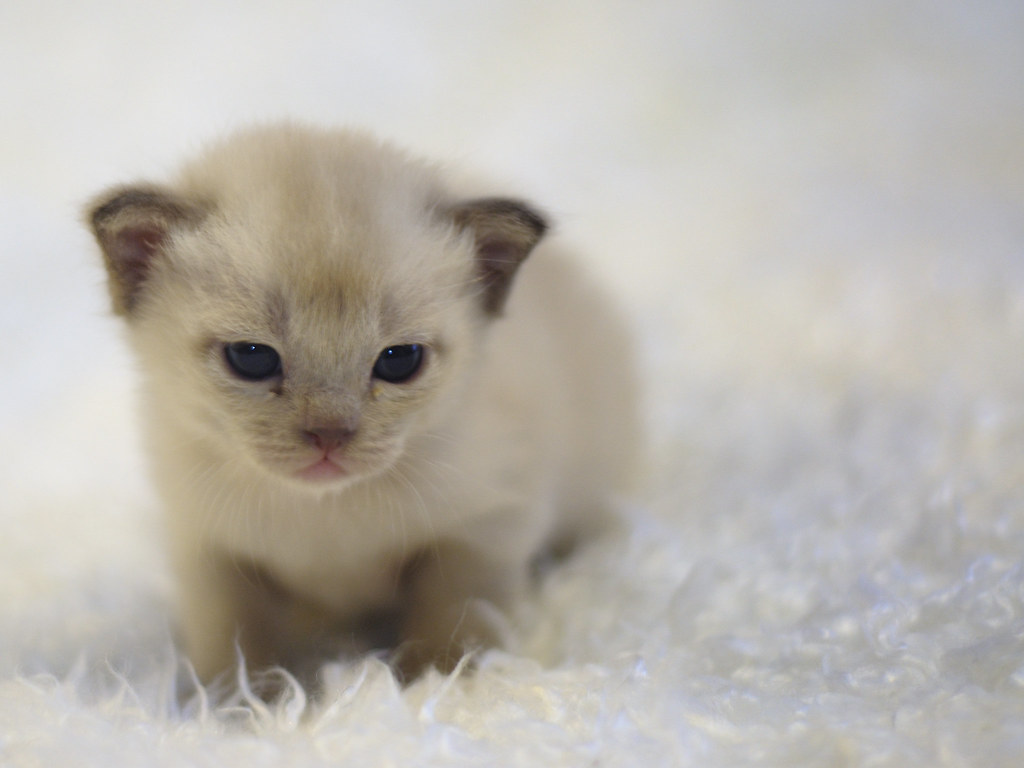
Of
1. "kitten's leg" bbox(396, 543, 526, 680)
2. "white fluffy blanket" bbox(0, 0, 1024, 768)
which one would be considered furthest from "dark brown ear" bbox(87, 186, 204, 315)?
"kitten's leg" bbox(396, 543, 526, 680)

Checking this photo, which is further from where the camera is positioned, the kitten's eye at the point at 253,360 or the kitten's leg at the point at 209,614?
the kitten's leg at the point at 209,614

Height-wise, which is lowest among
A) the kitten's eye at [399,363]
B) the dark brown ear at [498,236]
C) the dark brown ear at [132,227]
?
the kitten's eye at [399,363]

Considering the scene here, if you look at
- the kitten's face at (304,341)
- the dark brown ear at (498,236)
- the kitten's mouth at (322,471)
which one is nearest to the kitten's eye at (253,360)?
the kitten's face at (304,341)

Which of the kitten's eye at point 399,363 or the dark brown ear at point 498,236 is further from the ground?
the dark brown ear at point 498,236

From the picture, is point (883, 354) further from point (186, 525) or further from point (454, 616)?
point (186, 525)

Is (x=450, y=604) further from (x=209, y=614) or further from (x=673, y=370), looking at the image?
(x=673, y=370)

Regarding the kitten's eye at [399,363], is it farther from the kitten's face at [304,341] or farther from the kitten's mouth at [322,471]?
the kitten's mouth at [322,471]

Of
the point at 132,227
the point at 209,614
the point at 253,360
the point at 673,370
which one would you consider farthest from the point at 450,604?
the point at 673,370
